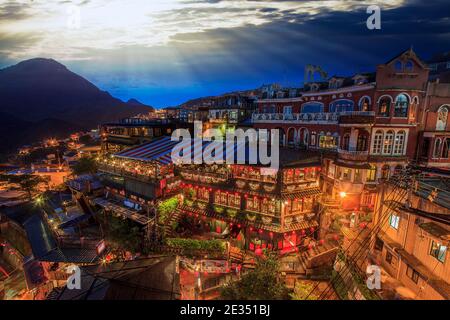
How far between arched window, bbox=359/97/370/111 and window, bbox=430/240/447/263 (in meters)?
15.6

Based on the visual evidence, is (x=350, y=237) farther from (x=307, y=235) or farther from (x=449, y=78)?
(x=449, y=78)

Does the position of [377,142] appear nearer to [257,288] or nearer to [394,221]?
[394,221]

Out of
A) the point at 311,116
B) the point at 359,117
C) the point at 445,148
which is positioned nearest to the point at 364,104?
the point at 359,117

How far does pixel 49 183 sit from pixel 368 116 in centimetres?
6264

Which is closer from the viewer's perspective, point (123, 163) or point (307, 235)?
point (307, 235)

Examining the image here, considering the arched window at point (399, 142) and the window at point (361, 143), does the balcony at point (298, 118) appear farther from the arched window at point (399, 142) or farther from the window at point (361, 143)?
the arched window at point (399, 142)

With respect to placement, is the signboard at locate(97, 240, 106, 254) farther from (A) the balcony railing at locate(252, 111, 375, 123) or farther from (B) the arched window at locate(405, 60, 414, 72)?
(B) the arched window at locate(405, 60, 414, 72)

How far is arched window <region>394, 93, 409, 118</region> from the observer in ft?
78.2

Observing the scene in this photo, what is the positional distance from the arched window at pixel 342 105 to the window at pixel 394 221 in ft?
44.1

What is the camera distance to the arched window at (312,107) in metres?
31.1

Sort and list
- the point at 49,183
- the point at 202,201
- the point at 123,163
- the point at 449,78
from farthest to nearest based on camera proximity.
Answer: the point at 49,183 < the point at 449,78 < the point at 123,163 < the point at 202,201
